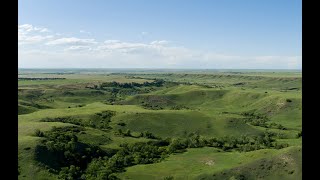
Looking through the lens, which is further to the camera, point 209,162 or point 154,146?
point 154,146

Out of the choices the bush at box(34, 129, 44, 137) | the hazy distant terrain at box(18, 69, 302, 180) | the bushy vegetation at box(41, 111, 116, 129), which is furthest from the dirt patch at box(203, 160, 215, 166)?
the bushy vegetation at box(41, 111, 116, 129)

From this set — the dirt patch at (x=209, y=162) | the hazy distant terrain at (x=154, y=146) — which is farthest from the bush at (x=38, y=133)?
the dirt patch at (x=209, y=162)

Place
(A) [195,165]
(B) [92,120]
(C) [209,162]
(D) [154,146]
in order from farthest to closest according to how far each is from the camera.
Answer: (B) [92,120] → (D) [154,146] → (C) [209,162] → (A) [195,165]

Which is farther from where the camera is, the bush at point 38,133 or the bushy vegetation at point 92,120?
the bushy vegetation at point 92,120

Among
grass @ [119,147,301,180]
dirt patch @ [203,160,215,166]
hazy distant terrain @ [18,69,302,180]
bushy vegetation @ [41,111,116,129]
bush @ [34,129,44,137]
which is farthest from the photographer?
bushy vegetation @ [41,111,116,129]

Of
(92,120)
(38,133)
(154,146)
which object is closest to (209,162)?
(154,146)

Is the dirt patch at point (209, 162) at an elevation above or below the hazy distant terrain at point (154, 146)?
below

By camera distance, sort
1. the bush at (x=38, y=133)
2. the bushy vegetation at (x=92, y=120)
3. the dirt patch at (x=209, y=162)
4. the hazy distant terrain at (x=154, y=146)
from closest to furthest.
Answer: the hazy distant terrain at (x=154, y=146) < the dirt patch at (x=209, y=162) < the bush at (x=38, y=133) < the bushy vegetation at (x=92, y=120)

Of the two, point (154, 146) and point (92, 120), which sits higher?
point (92, 120)

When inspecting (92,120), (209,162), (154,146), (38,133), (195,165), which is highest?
(92,120)

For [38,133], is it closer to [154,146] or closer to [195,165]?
[154,146]

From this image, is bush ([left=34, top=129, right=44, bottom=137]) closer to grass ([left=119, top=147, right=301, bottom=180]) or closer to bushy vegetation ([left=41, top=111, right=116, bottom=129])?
bushy vegetation ([left=41, top=111, right=116, bottom=129])

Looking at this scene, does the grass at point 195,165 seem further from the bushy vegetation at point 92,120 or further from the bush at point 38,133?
the bushy vegetation at point 92,120
